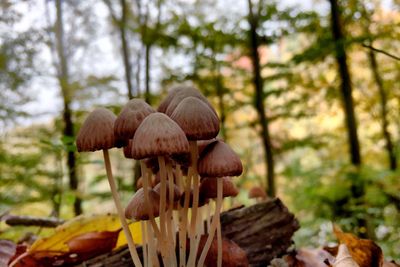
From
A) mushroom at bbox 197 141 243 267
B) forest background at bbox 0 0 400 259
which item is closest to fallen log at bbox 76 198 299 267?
mushroom at bbox 197 141 243 267

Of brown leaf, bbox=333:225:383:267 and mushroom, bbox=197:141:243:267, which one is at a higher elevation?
mushroom, bbox=197:141:243:267

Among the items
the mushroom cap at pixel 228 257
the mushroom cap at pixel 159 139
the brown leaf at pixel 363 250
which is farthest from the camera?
the mushroom cap at pixel 228 257

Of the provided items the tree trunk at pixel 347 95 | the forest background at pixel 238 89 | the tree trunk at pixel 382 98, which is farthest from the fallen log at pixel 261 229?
the tree trunk at pixel 382 98

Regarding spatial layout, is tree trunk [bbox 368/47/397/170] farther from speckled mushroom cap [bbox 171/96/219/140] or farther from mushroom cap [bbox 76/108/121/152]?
mushroom cap [bbox 76/108/121/152]

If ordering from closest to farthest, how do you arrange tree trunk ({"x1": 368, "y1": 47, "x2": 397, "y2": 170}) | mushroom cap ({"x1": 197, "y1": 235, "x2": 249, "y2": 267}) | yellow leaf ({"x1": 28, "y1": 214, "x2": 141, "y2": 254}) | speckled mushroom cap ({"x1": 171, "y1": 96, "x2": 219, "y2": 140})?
speckled mushroom cap ({"x1": 171, "y1": 96, "x2": 219, "y2": 140}), mushroom cap ({"x1": 197, "y1": 235, "x2": 249, "y2": 267}), yellow leaf ({"x1": 28, "y1": 214, "x2": 141, "y2": 254}), tree trunk ({"x1": 368, "y1": 47, "x2": 397, "y2": 170})

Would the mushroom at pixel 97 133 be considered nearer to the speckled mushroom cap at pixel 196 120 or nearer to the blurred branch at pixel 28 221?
the speckled mushroom cap at pixel 196 120

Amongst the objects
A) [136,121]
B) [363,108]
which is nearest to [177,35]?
[363,108]

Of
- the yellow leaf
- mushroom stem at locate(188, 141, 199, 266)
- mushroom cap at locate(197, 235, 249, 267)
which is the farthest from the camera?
the yellow leaf
